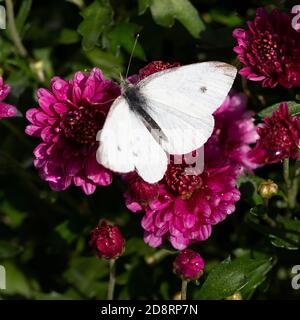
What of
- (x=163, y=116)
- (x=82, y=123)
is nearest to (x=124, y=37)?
(x=82, y=123)

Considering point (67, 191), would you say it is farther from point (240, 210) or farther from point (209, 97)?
point (209, 97)

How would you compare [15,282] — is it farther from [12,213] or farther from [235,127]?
[235,127]

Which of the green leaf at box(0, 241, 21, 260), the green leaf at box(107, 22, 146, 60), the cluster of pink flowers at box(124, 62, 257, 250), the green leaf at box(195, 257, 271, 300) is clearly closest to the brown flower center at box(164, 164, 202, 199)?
the cluster of pink flowers at box(124, 62, 257, 250)

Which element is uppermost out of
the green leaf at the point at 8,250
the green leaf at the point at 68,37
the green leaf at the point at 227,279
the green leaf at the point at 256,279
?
the green leaf at the point at 68,37

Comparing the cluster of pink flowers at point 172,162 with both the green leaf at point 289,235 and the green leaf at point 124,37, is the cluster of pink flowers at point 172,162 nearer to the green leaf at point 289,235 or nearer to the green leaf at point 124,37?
the green leaf at point 289,235

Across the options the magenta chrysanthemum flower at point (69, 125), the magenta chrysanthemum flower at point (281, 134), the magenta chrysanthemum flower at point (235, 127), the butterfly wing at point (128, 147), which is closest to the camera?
the butterfly wing at point (128, 147)

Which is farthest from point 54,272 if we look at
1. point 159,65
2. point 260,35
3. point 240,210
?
point 260,35

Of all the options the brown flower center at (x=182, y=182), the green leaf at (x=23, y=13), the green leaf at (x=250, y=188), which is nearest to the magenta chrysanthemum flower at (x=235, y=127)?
the green leaf at (x=250, y=188)
